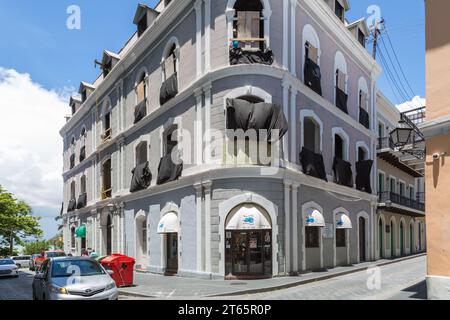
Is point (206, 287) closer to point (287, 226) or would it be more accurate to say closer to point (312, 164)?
point (287, 226)

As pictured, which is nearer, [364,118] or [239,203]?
[239,203]

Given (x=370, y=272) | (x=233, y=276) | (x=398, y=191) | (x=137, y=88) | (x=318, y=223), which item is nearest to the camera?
(x=233, y=276)

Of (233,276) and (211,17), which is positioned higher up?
(211,17)

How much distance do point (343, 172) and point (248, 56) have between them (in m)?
9.54

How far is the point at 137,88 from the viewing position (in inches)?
1022

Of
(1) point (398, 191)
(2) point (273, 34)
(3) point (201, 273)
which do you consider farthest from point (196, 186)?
(1) point (398, 191)

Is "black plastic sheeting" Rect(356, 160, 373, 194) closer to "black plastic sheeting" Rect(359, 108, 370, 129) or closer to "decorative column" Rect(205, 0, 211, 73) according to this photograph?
"black plastic sheeting" Rect(359, 108, 370, 129)

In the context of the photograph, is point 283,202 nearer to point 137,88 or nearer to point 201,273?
point 201,273

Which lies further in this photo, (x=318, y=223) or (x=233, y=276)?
(x=318, y=223)

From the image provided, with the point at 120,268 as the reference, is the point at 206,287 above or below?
below

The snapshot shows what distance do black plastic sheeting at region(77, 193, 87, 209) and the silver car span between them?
78.0 feet

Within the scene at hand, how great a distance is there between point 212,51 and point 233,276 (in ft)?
31.0

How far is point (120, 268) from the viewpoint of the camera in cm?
1585

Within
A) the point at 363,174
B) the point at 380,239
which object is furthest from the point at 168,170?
the point at 380,239
